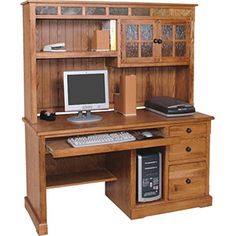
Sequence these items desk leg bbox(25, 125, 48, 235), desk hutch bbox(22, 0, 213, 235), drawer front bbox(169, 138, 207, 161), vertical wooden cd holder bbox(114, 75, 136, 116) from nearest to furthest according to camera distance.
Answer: desk leg bbox(25, 125, 48, 235) → desk hutch bbox(22, 0, 213, 235) → drawer front bbox(169, 138, 207, 161) → vertical wooden cd holder bbox(114, 75, 136, 116)

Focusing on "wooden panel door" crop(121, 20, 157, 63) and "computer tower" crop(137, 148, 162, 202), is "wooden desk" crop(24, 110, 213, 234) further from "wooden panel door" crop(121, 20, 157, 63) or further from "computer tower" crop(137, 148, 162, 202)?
"wooden panel door" crop(121, 20, 157, 63)

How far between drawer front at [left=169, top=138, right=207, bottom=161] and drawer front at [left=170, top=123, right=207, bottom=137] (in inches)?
2.5

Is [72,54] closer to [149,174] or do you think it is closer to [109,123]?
[109,123]

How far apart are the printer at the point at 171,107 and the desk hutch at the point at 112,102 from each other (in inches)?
2.8

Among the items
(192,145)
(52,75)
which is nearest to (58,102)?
(52,75)

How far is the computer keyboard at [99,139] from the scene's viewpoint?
399cm

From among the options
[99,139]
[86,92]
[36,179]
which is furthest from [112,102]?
[36,179]

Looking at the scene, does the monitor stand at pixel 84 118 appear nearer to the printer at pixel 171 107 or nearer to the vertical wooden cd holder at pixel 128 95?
the vertical wooden cd holder at pixel 128 95

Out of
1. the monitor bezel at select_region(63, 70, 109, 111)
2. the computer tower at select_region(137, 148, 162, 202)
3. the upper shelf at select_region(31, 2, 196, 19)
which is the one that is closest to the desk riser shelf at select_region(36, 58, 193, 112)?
the monitor bezel at select_region(63, 70, 109, 111)

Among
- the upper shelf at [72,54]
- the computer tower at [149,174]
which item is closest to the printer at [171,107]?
the computer tower at [149,174]

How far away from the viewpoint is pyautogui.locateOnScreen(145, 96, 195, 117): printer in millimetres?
4508

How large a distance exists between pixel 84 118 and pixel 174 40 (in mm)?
1150

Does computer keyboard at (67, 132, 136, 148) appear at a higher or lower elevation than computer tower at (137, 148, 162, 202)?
higher

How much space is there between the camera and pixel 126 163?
442cm
